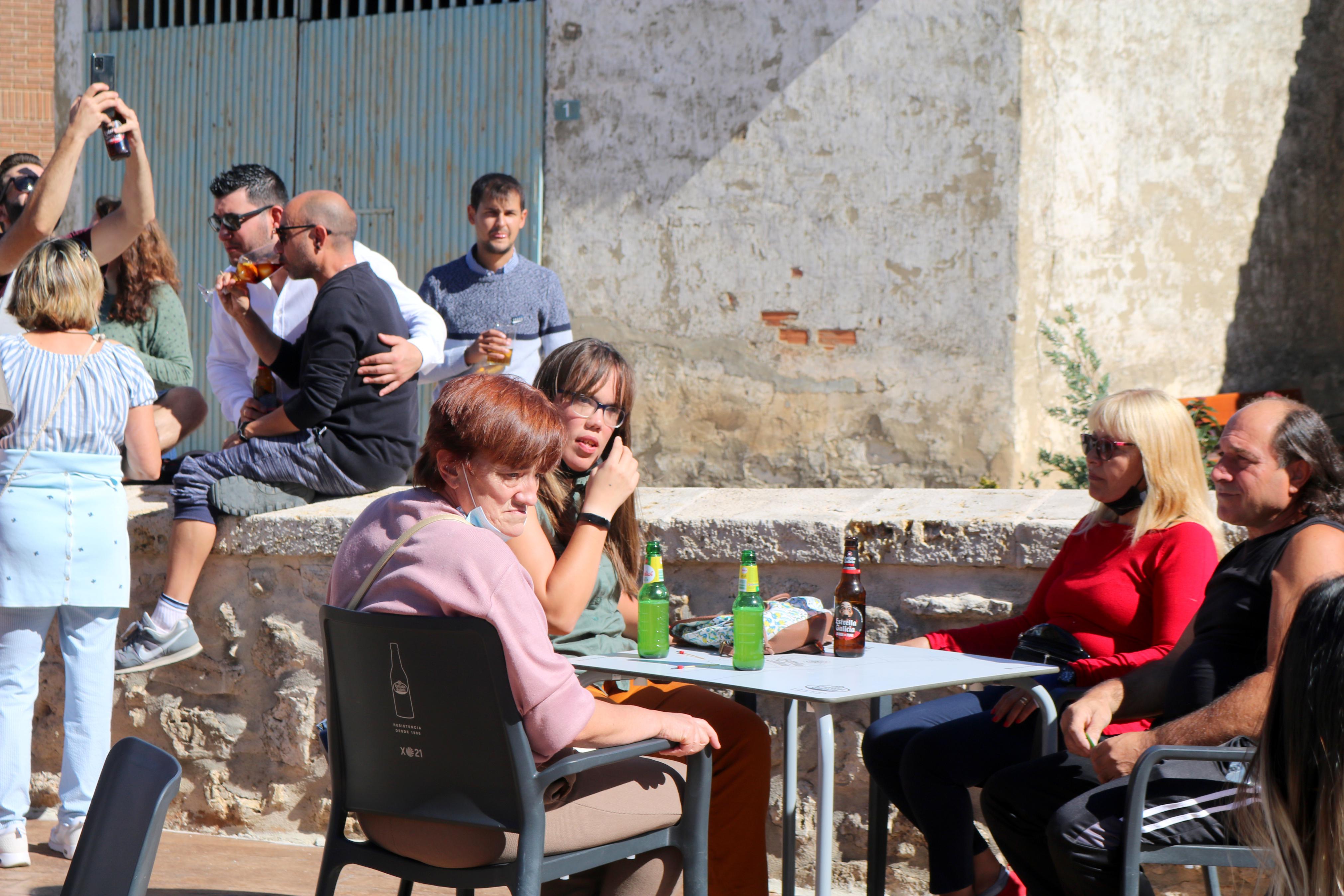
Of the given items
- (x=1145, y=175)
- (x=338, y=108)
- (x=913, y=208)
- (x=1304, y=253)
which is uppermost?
(x=338, y=108)

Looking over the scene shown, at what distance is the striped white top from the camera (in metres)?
3.87

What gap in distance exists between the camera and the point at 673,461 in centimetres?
775

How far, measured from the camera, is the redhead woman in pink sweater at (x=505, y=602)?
2389 mm

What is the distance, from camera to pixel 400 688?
2432 millimetres

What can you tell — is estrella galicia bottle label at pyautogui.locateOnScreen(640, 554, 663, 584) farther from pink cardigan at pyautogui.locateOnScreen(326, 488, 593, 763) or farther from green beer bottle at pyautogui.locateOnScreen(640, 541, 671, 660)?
pink cardigan at pyautogui.locateOnScreen(326, 488, 593, 763)

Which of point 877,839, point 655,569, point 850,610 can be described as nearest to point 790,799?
point 877,839

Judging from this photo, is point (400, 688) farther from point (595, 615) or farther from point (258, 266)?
point (258, 266)

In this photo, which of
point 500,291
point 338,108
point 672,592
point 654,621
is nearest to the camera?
point 654,621

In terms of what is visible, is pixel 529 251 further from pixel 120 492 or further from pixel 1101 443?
pixel 1101 443

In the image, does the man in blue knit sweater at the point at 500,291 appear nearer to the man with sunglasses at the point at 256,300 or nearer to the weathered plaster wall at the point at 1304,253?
the man with sunglasses at the point at 256,300

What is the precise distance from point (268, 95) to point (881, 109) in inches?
152

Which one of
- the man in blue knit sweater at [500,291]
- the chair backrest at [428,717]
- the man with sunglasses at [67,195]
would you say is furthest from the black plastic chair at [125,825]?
the man in blue knit sweater at [500,291]

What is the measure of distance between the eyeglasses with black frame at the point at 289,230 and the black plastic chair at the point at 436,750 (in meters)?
2.14

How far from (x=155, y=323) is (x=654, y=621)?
2780mm
